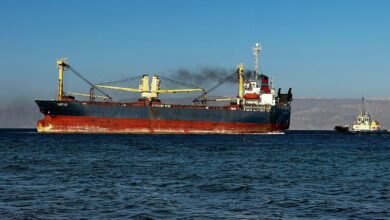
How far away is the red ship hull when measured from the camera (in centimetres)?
11194

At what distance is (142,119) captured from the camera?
373ft

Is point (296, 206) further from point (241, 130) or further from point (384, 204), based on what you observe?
point (241, 130)

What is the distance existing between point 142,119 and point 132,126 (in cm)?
257

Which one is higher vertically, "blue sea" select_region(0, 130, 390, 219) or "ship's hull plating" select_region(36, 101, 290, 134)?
"ship's hull plating" select_region(36, 101, 290, 134)

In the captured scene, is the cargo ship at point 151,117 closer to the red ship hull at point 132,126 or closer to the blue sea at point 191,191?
the red ship hull at point 132,126

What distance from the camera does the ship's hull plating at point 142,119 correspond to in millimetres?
111688

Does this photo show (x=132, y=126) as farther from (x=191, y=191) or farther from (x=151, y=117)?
(x=191, y=191)

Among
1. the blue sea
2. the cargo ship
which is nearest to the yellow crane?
the cargo ship

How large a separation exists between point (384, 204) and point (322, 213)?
12.9 ft

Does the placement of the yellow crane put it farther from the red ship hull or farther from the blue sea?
the blue sea

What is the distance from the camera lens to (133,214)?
20.4 m

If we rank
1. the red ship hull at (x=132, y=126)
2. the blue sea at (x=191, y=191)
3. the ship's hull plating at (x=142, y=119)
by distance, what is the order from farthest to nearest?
the red ship hull at (x=132, y=126) < the ship's hull plating at (x=142, y=119) < the blue sea at (x=191, y=191)

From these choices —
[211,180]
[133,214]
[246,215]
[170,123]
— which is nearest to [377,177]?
[211,180]

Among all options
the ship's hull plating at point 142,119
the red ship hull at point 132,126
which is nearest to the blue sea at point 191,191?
the ship's hull plating at point 142,119
